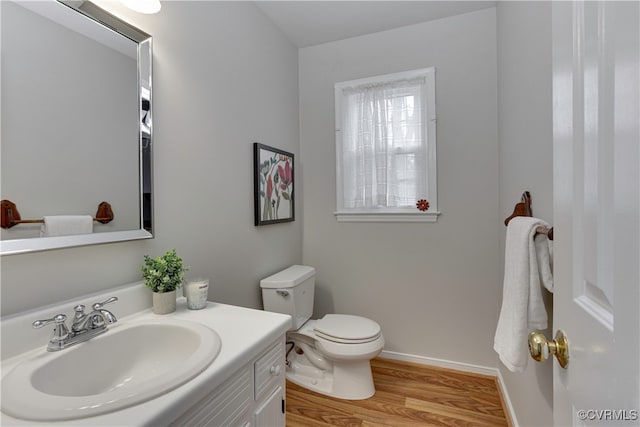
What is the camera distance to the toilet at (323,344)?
175 cm

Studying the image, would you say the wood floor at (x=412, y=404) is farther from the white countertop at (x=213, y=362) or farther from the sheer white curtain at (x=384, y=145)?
the sheer white curtain at (x=384, y=145)

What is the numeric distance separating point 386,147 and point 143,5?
1.70 m

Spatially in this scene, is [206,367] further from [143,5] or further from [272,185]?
[272,185]

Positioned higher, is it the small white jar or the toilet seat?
the small white jar

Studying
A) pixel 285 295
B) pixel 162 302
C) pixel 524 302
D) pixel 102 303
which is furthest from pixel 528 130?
pixel 102 303

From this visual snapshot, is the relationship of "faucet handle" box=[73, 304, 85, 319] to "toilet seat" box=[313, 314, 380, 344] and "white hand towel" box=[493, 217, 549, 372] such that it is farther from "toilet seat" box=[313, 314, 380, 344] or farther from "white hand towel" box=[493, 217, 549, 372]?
"white hand towel" box=[493, 217, 549, 372]

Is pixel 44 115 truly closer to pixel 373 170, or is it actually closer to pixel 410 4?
pixel 373 170

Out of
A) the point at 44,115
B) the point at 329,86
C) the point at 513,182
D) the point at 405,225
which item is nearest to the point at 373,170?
the point at 405,225

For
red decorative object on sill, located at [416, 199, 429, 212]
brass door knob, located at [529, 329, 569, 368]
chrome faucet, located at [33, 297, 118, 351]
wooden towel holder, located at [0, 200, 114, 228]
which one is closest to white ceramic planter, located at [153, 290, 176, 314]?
chrome faucet, located at [33, 297, 118, 351]

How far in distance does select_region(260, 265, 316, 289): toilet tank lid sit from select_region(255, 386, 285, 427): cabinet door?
2.64 ft

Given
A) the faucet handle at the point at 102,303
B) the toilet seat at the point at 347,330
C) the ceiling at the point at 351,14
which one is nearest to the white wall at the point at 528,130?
the ceiling at the point at 351,14

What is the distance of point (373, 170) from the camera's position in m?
2.31

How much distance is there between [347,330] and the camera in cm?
183

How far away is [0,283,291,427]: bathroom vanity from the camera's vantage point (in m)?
0.60
